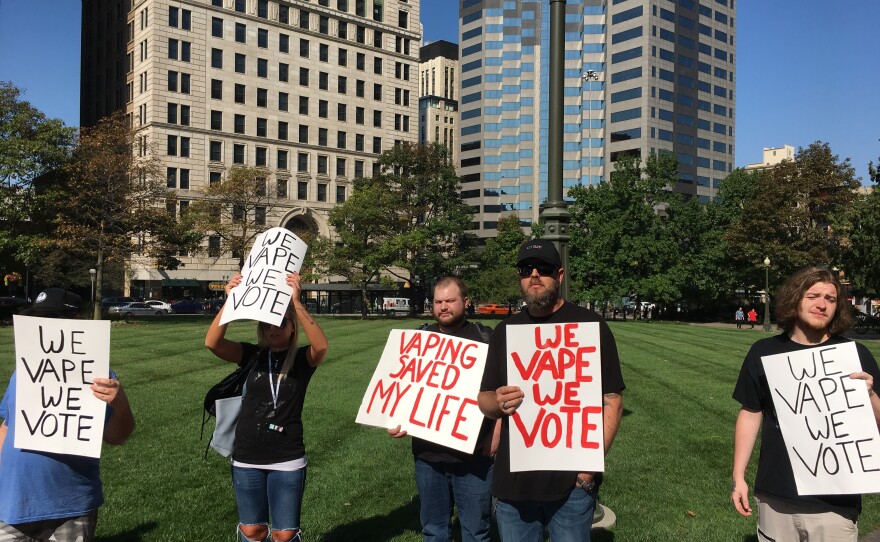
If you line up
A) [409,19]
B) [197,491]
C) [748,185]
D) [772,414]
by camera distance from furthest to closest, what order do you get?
[409,19], [748,185], [197,491], [772,414]

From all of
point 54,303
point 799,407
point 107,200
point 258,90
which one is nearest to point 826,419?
point 799,407

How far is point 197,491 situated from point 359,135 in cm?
8214

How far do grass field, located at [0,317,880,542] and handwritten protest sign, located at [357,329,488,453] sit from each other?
1827 mm

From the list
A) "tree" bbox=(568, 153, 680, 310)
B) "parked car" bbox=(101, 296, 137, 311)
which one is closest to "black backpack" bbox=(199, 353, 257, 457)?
"tree" bbox=(568, 153, 680, 310)

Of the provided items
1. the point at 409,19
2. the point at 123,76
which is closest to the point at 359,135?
the point at 409,19

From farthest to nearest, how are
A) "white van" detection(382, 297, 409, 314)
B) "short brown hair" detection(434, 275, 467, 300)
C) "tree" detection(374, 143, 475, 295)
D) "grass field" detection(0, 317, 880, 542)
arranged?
"white van" detection(382, 297, 409, 314), "tree" detection(374, 143, 475, 295), "grass field" detection(0, 317, 880, 542), "short brown hair" detection(434, 275, 467, 300)

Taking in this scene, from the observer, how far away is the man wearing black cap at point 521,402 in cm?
376

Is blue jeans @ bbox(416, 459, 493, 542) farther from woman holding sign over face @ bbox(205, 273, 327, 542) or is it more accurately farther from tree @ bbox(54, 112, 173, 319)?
tree @ bbox(54, 112, 173, 319)

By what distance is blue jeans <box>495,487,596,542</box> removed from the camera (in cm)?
373

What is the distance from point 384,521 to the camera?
21.6ft

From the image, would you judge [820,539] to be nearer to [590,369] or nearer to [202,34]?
[590,369]

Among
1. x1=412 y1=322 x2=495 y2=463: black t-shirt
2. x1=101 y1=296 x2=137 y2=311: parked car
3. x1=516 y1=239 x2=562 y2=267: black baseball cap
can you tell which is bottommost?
x1=101 y1=296 x2=137 y2=311: parked car

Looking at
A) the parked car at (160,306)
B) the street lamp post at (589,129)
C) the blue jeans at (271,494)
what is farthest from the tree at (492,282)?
the street lamp post at (589,129)

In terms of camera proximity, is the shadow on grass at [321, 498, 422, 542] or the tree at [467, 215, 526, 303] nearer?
the shadow on grass at [321, 498, 422, 542]
